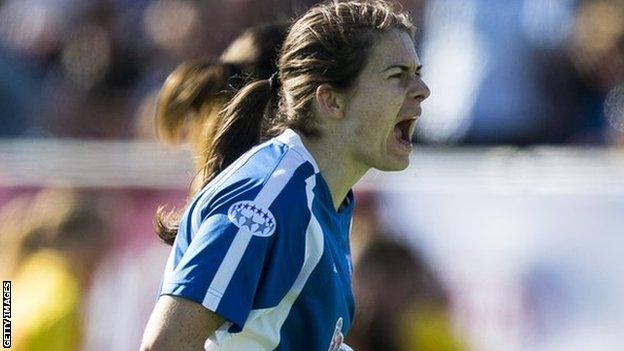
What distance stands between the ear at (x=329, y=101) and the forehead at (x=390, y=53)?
0.34 feet

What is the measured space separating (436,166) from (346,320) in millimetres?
2123

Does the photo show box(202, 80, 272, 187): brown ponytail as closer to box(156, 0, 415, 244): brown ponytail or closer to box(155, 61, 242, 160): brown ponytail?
box(156, 0, 415, 244): brown ponytail

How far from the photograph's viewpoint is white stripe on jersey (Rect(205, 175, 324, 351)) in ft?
9.00

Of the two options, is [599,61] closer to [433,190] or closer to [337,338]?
[433,190]

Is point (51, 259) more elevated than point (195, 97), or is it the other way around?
point (195, 97)

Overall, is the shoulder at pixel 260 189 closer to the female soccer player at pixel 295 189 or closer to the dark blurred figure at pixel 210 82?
the female soccer player at pixel 295 189

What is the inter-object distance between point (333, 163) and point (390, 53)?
0.29m

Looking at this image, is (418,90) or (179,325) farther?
(418,90)

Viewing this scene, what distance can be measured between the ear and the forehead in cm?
10

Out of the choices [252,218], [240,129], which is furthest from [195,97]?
[252,218]

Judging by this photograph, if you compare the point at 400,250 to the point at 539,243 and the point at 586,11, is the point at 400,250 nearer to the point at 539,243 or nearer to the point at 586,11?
the point at 539,243

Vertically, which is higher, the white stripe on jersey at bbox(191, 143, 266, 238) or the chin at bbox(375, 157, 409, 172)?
the chin at bbox(375, 157, 409, 172)

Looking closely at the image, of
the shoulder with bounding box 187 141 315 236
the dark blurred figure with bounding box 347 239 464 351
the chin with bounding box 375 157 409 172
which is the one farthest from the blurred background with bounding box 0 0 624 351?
the shoulder with bounding box 187 141 315 236

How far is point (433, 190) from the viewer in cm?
506
